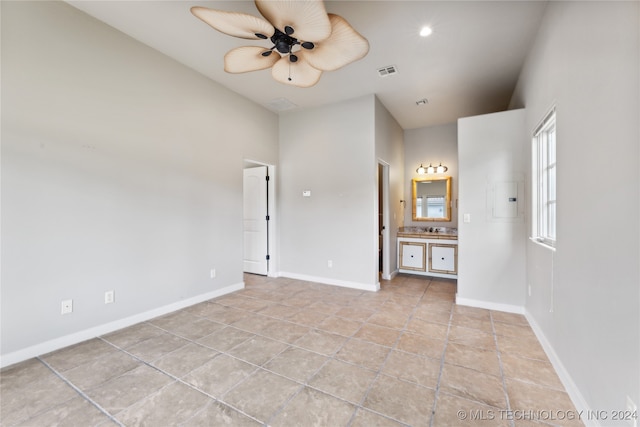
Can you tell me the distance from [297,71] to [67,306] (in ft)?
9.87

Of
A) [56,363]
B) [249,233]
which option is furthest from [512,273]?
[56,363]

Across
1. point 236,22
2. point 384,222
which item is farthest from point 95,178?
point 384,222

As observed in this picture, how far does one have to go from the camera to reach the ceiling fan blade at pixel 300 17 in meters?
1.67

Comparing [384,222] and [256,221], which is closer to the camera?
[384,222]

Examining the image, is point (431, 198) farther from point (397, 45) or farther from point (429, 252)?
point (397, 45)

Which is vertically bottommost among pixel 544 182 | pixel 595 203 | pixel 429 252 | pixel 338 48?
pixel 429 252

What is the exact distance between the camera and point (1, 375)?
1998 mm

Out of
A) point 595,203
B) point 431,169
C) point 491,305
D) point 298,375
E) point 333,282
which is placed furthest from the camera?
point 431,169

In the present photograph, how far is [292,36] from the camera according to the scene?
2.04 metres

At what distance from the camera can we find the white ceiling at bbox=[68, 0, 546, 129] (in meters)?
2.42

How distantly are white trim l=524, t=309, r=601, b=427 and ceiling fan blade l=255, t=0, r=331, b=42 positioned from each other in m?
2.81

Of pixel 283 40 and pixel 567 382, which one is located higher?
pixel 283 40

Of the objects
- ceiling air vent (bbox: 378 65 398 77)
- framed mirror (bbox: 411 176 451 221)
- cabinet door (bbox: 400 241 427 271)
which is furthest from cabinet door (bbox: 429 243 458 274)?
ceiling air vent (bbox: 378 65 398 77)

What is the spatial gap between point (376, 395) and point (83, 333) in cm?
272
